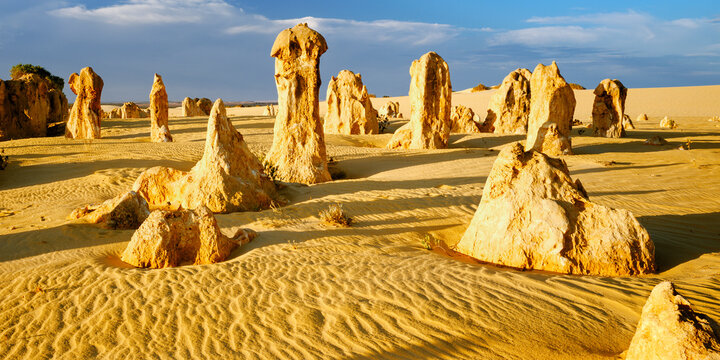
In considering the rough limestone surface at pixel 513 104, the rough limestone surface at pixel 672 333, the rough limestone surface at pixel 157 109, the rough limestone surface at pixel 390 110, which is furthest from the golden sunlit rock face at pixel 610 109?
the rough limestone surface at pixel 672 333

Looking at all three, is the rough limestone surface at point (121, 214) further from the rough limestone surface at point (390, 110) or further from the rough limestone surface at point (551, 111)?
the rough limestone surface at point (390, 110)

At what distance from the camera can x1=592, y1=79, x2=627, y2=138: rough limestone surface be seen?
66.0 feet

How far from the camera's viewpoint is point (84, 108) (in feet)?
70.7

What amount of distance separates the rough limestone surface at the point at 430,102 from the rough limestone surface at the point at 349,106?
5177mm

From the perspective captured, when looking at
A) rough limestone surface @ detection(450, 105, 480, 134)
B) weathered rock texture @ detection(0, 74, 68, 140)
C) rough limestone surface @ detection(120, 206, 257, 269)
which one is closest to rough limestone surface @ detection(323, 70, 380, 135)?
rough limestone surface @ detection(450, 105, 480, 134)

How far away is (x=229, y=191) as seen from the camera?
9375 millimetres

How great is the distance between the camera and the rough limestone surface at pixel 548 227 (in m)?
5.76

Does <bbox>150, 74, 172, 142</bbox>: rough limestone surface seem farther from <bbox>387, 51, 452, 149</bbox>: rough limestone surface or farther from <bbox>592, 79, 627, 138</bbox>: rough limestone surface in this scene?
<bbox>592, 79, 627, 138</bbox>: rough limestone surface

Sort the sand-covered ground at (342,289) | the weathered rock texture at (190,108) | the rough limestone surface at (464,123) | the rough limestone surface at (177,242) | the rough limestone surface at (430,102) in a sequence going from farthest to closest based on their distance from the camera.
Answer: the weathered rock texture at (190,108) → the rough limestone surface at (464,123) → the rough limestone surface at (430,102) → the rough limestone surface at (177,242) → the sand-covered ground at (342,289)

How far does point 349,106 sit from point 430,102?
647cm

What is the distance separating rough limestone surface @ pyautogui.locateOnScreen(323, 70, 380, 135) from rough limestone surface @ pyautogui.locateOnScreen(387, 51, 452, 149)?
5177 mm

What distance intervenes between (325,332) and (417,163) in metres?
11.3

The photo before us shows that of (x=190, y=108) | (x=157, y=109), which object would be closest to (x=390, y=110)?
(x=190, y=108)

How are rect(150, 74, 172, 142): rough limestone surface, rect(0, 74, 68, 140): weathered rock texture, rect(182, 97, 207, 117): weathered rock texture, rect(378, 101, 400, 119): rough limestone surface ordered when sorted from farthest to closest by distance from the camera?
rect(182, 97, 207, 117): weathered rock texture → rect(378, 101, 400, 119): rough limestone surface → rect(0, 74, 68, 140): weathered rock texture → rect(150, 74, 172, 142): rough limestone surface
